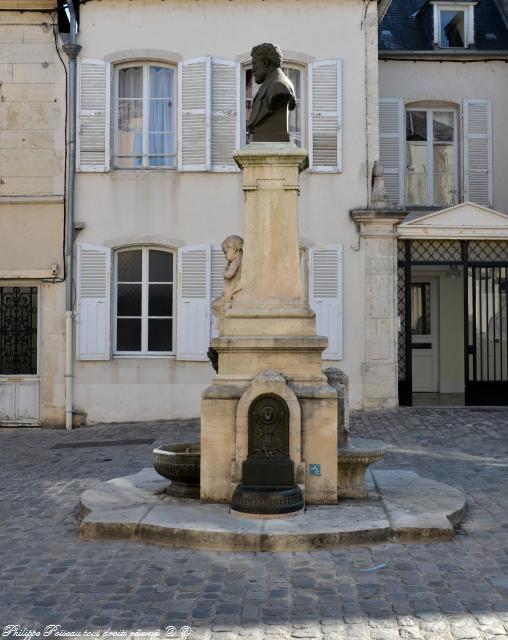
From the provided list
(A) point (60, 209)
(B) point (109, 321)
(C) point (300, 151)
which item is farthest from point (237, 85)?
(C) point (300, 151)

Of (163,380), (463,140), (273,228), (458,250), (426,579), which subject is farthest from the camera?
(463,140)

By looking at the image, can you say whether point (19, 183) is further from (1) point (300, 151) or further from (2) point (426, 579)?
(2) point (426, 579)

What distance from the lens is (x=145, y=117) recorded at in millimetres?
12797

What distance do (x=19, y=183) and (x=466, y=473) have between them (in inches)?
340

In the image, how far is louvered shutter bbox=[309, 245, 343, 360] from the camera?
1251 centimetres

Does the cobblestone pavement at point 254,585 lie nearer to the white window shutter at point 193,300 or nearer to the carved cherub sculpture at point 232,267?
the carved cherub sculpture at point 232,267

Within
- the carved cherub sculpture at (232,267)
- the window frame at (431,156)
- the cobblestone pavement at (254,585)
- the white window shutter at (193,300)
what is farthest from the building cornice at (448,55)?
the cobblestone pavement at (254,585)

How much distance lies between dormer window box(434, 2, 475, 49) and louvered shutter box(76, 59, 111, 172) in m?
6.51

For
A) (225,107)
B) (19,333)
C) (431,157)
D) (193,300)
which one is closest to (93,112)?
(225,107)

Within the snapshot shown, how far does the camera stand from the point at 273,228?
238 inches

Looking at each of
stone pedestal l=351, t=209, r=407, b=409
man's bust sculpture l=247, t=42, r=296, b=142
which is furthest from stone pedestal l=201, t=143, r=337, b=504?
stone pedestal l=351, t=209, r=407, b=409

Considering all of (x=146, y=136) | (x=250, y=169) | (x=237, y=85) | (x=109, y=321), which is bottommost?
(x=109, y=321)

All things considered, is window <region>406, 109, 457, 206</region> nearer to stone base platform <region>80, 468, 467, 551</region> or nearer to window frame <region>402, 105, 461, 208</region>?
window frame <region>402, 105, 461, 208</region>

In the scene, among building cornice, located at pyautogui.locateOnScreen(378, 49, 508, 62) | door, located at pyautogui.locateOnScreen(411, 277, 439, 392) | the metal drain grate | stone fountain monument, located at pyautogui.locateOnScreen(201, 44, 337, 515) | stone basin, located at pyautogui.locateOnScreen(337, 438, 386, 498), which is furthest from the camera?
door, located at pyautogui.locateOnScreen(411, 277, 439, 392)
